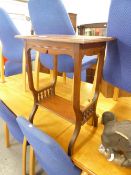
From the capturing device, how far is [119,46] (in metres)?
0.81

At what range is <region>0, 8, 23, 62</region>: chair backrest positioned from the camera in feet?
4.73

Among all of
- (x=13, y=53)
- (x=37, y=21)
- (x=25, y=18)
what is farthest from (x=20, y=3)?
(x=37, y=21)

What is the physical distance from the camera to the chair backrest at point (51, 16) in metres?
1.02

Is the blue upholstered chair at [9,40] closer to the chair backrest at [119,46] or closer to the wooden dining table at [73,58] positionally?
the wooden dining table at [73,58]

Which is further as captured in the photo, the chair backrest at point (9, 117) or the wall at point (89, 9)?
the wall at point (89, 9)

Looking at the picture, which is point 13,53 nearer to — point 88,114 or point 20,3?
point 88,114

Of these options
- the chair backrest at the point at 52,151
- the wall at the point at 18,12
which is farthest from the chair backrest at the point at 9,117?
the wall at the point at 18,12

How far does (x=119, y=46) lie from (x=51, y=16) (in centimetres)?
48

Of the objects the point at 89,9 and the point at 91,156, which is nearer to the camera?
the point at 91,156

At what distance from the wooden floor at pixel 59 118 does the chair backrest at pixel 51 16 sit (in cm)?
56

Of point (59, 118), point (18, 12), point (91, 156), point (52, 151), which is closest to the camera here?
point (52, 151)

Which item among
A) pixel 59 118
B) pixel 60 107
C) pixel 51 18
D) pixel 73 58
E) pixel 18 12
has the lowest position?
pixel 59 118

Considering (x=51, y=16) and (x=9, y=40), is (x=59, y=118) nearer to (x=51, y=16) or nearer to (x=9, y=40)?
(x=51, y=16)

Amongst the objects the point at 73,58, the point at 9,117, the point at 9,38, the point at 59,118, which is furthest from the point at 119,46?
the point at 9,38
